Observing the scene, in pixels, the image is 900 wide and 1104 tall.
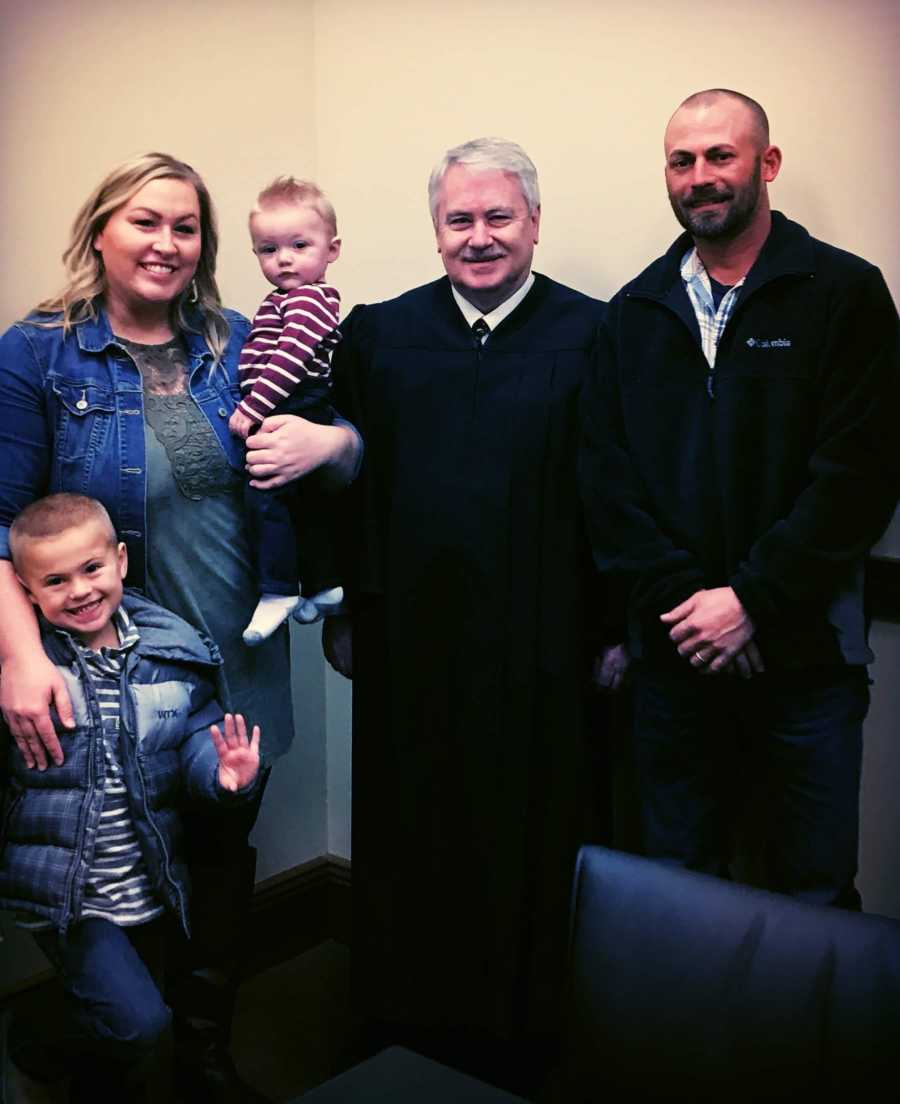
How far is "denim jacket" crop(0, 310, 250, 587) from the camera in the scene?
74.4 inches

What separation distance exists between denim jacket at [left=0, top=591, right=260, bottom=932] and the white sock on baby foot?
14 centimetres

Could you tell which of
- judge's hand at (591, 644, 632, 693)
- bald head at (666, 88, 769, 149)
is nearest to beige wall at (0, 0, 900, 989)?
bald head at (666, 88, 769, 149)

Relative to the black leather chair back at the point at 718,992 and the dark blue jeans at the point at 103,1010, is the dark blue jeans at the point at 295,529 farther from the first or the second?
the black leather chair back at the point at 718,992

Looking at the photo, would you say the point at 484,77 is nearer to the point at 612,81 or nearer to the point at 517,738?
the point at 612,81

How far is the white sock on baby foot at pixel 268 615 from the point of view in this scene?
2.04 meters

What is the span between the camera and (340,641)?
8.19 feet

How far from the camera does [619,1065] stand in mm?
1325

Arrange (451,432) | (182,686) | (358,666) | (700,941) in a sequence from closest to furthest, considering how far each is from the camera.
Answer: (700,941) → (182,686) → (451,432) → (358,666)

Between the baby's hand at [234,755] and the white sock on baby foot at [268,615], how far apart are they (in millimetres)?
235

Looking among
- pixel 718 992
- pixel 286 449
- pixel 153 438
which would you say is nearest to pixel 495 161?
pixel 286 449

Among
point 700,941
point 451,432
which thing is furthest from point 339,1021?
point 700,941

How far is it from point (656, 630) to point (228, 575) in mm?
760

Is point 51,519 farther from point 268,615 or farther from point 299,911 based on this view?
point 299,911

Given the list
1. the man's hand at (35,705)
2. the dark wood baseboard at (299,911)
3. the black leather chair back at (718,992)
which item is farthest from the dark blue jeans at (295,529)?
the dark wood baseboard at (299,911)
